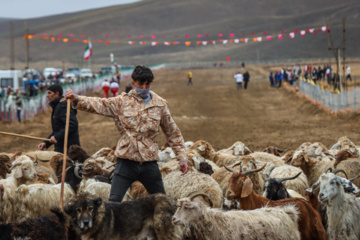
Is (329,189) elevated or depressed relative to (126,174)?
depressed

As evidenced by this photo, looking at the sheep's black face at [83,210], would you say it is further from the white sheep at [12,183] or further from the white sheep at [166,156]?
the white sheep at [166,156]

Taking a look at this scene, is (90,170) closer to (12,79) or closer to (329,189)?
(329,189)

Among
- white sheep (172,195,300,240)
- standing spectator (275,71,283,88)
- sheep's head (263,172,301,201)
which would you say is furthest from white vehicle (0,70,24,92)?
white sheep (172,195,300,240)

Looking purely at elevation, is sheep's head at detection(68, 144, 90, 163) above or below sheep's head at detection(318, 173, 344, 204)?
above

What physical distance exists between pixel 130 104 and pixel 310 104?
2338 cm

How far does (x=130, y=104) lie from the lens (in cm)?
605

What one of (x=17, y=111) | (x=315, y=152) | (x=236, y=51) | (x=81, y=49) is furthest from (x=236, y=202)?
(x=81, y=49)

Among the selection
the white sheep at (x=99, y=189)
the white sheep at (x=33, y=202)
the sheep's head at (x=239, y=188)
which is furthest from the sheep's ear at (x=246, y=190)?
the white sheep at (x=33, y=202)

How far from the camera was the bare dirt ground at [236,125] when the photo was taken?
17.9 metres

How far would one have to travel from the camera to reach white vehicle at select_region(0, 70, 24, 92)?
117 ft

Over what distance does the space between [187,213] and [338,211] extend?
233 centimetres

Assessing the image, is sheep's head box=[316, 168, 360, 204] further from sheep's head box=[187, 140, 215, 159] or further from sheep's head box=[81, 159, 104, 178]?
sheep's head box=[187, 140, 215, 159]

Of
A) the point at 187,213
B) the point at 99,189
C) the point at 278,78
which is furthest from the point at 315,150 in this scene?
the point at 278,78

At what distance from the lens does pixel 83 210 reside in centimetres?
545
